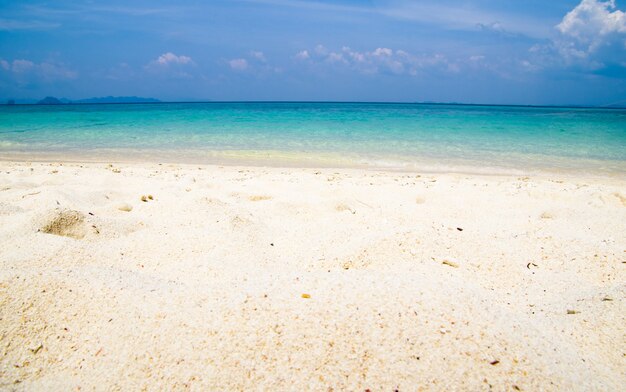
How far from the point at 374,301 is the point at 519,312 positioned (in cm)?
86

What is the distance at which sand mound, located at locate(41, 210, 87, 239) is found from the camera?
9.75 ft

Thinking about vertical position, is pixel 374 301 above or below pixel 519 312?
above

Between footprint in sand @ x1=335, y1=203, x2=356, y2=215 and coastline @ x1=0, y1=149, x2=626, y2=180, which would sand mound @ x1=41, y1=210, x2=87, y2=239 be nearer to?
footprint in sand @ x1=335, y1=203, x2=356, y2=215

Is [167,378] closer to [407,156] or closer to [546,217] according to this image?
[546,217]

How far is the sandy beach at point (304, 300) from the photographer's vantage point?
159cm

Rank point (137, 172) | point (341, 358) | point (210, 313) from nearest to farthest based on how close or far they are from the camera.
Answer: point (341, 358)
point (210, 313)
point (137, 172)

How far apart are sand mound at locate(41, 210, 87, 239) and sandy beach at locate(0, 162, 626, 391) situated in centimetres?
1

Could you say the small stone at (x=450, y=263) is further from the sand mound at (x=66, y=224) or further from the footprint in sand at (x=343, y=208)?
the sand mound at (x=66, y=224)

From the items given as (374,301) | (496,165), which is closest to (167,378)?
(374,301)

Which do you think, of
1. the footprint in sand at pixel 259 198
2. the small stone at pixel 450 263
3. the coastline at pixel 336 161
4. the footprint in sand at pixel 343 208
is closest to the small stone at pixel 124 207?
the footprint in sand at pixel 259 198

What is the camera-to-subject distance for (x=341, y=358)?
164cm

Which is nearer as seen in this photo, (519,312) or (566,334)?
(566,334)

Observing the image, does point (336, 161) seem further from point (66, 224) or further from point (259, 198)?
point (66, 224)

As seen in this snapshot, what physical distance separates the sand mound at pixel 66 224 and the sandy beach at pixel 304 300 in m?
0.01
